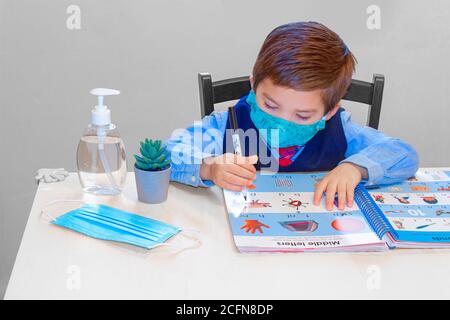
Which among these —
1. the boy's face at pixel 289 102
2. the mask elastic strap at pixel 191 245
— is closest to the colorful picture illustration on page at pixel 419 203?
the boy's face at pixel 289 102

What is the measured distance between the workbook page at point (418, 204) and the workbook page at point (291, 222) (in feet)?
0.17

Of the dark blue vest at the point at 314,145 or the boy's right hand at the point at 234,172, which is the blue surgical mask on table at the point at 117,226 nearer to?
the boy's right hand at the point at 234,172

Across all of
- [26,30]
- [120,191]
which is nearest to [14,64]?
[26,30]

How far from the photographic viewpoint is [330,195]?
3.30ft

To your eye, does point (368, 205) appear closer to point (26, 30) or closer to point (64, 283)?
point (64, 283)

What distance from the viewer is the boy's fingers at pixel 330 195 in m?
0.99

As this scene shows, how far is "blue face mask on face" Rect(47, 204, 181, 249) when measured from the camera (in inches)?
34.5

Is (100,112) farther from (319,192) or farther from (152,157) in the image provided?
(319,192)

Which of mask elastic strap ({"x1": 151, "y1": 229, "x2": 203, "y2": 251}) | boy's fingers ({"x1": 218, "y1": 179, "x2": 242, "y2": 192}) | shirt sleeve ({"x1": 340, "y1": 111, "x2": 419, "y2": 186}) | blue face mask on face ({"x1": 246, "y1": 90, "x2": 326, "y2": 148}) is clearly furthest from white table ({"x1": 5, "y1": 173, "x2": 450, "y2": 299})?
blue face mask on face ({"x1": 246, "y1": 90, "x2": 326, "y2": 148})

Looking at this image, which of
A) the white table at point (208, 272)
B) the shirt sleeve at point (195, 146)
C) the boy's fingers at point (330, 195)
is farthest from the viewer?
the shirt sleeve at point (195, 146)

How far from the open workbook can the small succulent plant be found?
0.13 meters

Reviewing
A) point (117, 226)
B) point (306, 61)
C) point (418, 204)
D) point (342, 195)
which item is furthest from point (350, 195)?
point (117, 226)

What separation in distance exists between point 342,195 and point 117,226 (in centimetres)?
38
